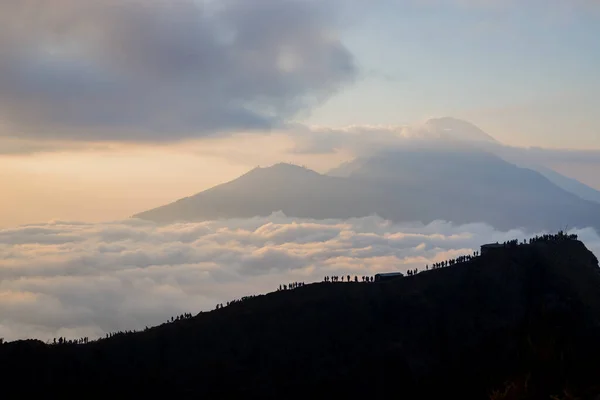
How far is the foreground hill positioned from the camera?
7125 centimetres

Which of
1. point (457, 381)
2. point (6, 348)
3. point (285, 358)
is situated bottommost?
point (457, 381)

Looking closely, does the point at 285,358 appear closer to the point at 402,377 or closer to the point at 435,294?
the point at 402,377

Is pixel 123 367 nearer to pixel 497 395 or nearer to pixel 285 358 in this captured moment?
pixel 285 358

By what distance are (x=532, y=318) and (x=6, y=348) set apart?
68.4 m

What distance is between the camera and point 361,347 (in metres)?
77.6

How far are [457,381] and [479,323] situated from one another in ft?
32.6

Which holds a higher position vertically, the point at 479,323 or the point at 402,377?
the point at 479,323

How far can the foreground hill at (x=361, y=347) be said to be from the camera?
71.2 m

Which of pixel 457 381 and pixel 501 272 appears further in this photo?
pixel 501 272

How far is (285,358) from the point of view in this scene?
248 ft

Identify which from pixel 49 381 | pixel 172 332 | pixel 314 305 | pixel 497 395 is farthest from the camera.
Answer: pixel 314 305

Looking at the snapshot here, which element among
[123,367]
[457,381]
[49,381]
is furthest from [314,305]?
[49,381]

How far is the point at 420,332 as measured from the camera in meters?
79.7

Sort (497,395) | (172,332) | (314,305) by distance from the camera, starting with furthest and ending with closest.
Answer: (314,305), (172,332), (497,395)
